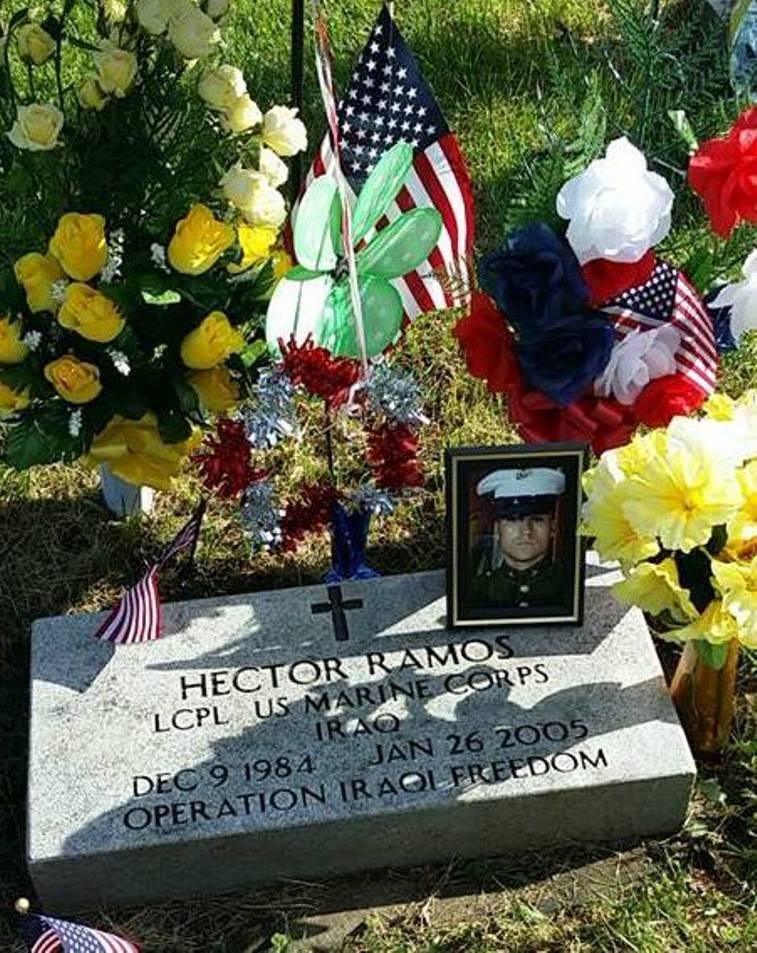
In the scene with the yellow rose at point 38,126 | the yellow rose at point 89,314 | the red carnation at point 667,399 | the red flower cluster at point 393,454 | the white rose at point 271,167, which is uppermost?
the yellow rose at point 38,126

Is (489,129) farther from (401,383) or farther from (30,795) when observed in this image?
(30,795)

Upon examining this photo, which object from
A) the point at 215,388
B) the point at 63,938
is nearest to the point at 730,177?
the point at 215,388

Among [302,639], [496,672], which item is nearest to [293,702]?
[302,639]

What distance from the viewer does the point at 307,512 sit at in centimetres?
306

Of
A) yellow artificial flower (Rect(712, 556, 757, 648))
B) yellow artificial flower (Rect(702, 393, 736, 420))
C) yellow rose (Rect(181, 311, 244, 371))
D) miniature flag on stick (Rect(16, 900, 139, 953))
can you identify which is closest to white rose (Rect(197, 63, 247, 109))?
yellow rose (Rect(181, 311, 244, 371))

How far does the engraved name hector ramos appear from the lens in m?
2.79

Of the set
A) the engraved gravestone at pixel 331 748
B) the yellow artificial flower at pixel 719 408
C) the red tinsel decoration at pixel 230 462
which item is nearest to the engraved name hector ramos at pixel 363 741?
the engraved gravestone at pixel 331 748

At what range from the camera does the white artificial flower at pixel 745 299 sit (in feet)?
9.52

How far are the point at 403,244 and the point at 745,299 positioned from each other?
2.12 feet

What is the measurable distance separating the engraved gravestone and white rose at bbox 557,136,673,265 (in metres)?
0.74

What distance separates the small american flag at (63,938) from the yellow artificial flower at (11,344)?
39.1 inches

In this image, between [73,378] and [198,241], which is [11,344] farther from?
[198,241]

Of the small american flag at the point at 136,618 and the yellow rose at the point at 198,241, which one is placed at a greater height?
the yellow rose at the point at 198,241

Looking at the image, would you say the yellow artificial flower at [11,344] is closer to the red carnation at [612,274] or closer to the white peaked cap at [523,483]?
the white peaked cap at [523,483]
